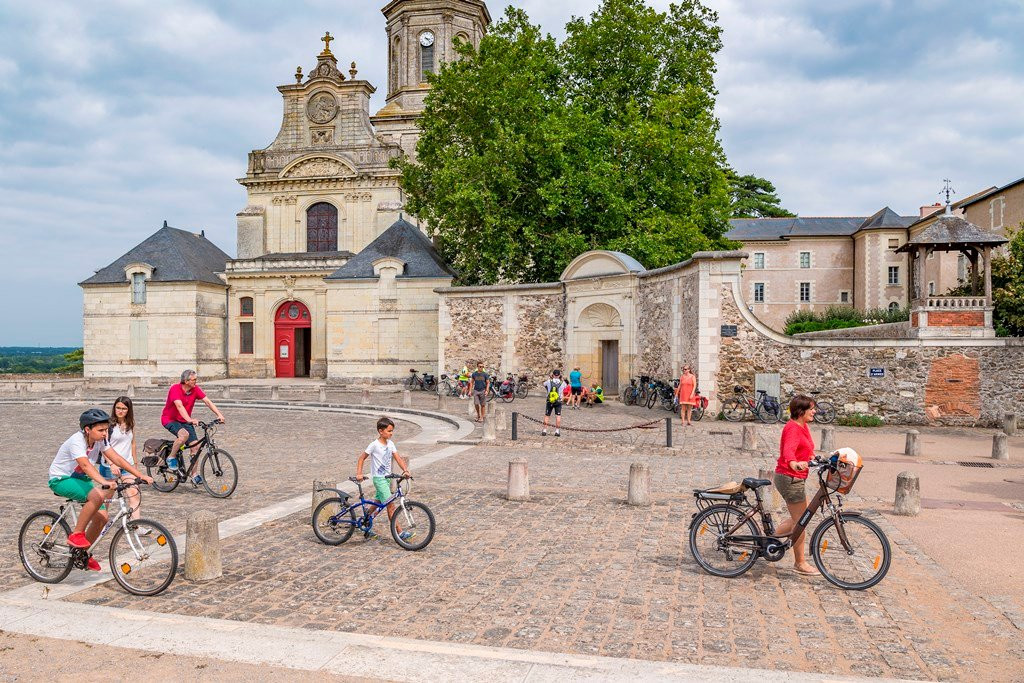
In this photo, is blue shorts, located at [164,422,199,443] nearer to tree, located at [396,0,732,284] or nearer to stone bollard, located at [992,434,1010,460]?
stone bollard, located at [992,434,1010,460]

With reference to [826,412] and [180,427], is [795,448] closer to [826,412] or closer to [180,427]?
[180,427]

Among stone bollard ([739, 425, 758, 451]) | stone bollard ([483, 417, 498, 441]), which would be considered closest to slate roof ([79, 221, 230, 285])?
stone bollard ([483, 417, 498, 441])

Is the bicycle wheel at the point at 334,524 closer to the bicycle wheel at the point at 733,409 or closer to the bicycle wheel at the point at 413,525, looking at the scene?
the bicycle wheel at the point at 413,525

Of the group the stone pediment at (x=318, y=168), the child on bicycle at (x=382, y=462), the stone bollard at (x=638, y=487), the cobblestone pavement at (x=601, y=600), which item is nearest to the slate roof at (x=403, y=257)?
the stone pediment at (x=318, y=168)

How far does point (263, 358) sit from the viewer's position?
135ft

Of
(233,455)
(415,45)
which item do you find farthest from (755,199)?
(233,455)

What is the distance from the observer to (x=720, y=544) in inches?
271

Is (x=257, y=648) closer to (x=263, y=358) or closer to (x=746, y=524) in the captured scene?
(x=746, y=524)

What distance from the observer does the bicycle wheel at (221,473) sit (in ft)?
33.6

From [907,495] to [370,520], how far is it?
21.3ft

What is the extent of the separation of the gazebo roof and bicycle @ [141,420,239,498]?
63.1ft

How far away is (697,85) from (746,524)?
27857 millimetres

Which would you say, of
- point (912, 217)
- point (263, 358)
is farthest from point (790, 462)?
point (912, 217)

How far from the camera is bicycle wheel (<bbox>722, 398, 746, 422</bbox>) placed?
20094 mm
